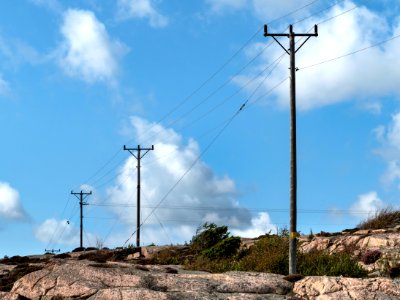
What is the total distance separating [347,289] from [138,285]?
777 centimetres

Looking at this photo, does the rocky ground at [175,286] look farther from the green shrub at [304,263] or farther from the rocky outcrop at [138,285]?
the green shrub at [304,263]

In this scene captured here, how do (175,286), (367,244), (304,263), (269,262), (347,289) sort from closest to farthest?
(347,289) → (175,286) → (304,263) → (269,262) → (367,244)

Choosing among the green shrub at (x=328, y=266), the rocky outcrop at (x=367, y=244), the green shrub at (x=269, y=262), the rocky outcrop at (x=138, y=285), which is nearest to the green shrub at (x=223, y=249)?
the rocky outcrop at (x=367, y=244)

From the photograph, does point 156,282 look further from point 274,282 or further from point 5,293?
point 5,293

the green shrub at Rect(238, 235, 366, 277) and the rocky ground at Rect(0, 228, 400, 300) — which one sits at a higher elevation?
the green shrub at Rect(238, 235, 366, 277)

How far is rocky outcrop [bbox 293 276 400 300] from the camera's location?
69.7 feet

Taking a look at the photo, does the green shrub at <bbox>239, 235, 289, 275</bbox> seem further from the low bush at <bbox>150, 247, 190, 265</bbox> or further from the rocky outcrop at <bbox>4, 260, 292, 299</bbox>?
the low bush at <bbox>150, 247, 190, 265</bbox>

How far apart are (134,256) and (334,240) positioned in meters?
18.8

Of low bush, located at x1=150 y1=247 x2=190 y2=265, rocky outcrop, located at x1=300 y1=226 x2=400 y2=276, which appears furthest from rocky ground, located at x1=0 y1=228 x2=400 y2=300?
low bush, located at x1=150 y1=247 x2=190 y2=265

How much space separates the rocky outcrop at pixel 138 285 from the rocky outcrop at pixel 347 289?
886 millimetres

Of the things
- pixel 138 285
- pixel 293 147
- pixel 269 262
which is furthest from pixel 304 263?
pixel 138 285

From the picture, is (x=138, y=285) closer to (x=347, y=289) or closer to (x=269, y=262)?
(x=347, y=289)

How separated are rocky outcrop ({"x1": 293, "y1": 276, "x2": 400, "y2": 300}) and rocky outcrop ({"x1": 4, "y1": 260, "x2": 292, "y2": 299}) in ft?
2.91

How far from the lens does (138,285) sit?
22.2 m
